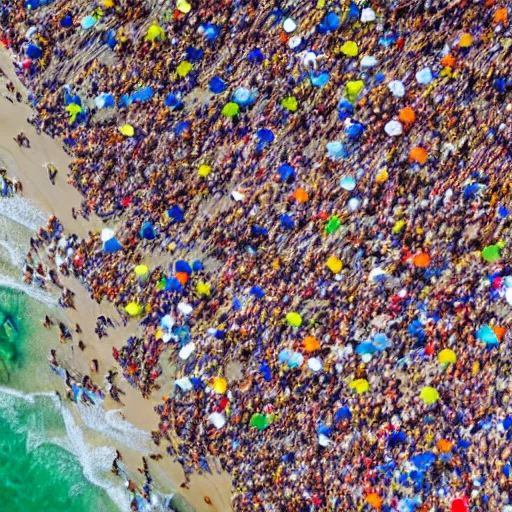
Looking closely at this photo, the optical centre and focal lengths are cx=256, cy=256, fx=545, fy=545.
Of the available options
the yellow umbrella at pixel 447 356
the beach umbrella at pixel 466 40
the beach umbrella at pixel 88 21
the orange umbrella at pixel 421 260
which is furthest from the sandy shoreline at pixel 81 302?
the beach umbrella at pixel 466 40

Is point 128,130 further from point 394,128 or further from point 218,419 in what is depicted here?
point 218,419

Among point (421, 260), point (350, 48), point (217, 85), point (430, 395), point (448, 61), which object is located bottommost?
point (430, 395)

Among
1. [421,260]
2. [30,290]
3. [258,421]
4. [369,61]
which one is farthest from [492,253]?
[30,290]

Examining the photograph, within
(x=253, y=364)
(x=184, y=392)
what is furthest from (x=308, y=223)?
(x=184, y=392)

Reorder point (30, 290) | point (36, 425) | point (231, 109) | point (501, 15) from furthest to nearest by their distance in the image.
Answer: point (36, 425), point (30, 290), point (231, 109), point (501, 15)

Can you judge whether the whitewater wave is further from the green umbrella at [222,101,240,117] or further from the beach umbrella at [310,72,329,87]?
the beach umbrella at [310,72,329,87]

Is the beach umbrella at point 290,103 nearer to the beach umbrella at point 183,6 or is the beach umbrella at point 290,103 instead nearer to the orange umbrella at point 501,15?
the beach umbrella at point 183,6

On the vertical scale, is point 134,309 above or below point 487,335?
above
